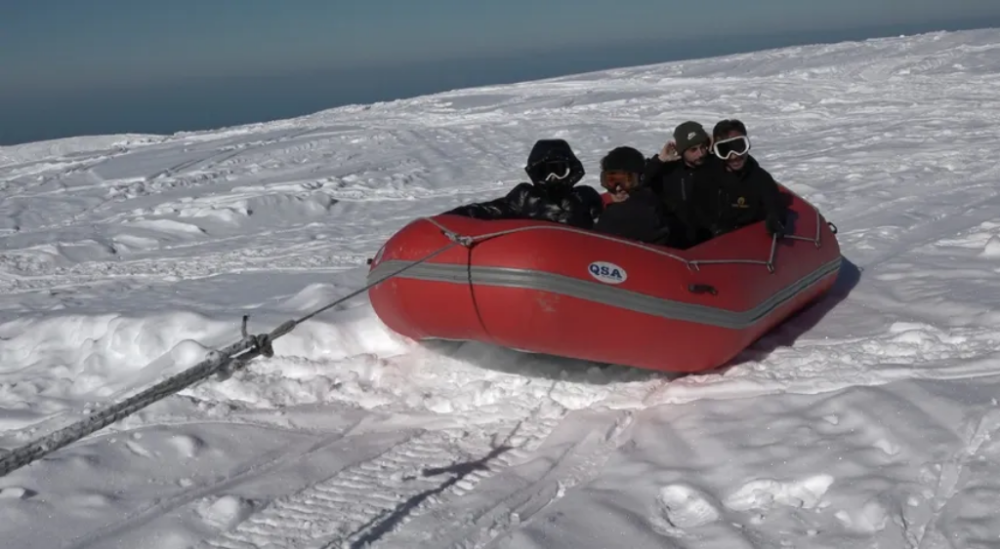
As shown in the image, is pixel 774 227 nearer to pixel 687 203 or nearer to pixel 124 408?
pixel 687 203

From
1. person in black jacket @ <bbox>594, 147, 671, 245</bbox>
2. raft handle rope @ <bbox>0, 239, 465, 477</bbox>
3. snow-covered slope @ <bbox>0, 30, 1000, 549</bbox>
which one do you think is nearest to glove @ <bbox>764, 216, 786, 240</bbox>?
snow-covered slope @ <bbox>0, 30, 1000, 549</bbox>

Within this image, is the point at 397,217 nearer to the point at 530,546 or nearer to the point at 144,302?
the point at 144,302

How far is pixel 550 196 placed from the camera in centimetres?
513

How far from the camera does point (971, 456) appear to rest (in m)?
3.58

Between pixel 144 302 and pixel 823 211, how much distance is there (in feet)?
18.2

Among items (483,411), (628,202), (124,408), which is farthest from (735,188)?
(124,408)

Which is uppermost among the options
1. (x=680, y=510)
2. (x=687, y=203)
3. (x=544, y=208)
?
(x=544, y=208)

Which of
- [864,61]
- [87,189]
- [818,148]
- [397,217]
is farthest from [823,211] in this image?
[864,61]

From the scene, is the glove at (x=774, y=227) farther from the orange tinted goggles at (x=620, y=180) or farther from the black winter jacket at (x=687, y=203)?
the orange tinted goggles at (x=620, y=180)

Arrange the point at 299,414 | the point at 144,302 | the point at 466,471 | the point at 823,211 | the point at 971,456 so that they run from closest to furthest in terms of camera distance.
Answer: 1. the point at 971,456
2. the point at 466,471
3. the point at 299,414
4. the point at 144,302
5. the point at 823,211

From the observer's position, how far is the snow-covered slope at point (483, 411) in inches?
136

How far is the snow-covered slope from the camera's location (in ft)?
11.3

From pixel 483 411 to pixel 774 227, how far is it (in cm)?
198

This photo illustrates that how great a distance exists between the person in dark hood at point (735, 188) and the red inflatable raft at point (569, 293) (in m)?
0.65
